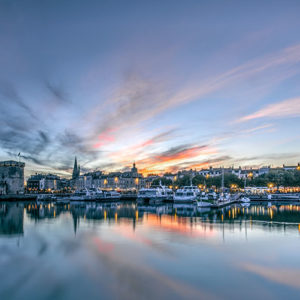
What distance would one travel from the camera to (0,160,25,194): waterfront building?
10343 centimetres

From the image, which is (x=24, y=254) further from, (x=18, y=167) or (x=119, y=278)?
(x=18, y=167)

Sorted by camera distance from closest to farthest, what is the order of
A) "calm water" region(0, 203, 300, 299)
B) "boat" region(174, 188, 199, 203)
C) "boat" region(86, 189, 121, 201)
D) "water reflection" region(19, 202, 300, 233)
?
"calm water" region(0, 203, 300, 299)
"water reflection" region(19, 202, 300, 233)
"boat" region(174, 188, 199, 203)
"boat" region(86, 189, 121, 201)

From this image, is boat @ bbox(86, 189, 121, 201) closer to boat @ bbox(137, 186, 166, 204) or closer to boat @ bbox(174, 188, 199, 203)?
boat @ bbox(137, 186, 166, 204)

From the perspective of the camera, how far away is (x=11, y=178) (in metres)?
105

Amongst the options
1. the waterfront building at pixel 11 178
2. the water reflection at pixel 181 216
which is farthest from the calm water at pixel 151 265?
the waterfront building at pixel 11 178

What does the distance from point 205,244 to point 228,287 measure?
9.14 meters

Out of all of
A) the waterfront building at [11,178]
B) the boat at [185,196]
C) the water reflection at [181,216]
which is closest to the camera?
the water reflection at [181,216]

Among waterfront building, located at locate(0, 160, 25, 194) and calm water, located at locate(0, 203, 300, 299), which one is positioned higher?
waterfront building, located at locate(0, 160, 25, 194)

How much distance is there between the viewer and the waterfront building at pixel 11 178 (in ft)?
339

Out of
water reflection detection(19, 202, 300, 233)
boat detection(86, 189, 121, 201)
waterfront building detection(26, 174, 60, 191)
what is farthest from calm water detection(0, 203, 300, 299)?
waterfront building detection(26, 174, 60, 191)

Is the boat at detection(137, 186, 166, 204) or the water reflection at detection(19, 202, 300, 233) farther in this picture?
the boat at detection(137, 186, 166, 204)

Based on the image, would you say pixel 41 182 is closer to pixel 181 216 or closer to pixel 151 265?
pixel 181 216

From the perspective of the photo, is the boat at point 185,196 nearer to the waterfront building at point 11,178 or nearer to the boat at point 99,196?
the boat at point 99,196

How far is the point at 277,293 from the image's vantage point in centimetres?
1266
